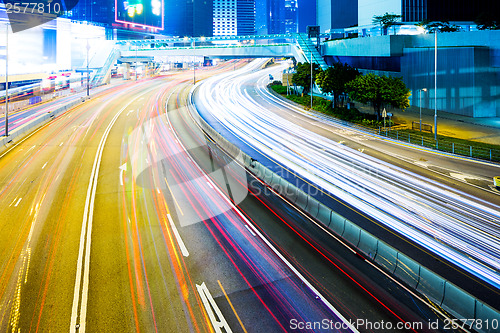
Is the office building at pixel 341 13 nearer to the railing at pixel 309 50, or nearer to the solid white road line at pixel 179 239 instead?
the railing at pixel 309 50

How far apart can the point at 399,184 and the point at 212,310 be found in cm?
1742

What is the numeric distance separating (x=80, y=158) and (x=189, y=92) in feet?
143

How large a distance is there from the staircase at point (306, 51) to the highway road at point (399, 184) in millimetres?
28532

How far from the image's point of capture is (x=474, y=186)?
80.8 feet

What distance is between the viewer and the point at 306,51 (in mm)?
76250

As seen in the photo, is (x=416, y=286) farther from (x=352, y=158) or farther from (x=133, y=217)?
(x=352, y=158)

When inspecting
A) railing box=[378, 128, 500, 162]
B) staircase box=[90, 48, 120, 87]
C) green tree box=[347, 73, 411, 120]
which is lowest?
railing box=[378, 128, 500, 162]

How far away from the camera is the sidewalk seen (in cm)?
3919

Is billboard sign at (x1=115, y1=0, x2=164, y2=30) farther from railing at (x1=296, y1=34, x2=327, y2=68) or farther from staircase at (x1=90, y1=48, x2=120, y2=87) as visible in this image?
railing at (x1=296, y1=34, x2=327, y2=68)

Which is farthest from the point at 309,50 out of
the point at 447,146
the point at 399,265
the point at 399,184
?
the point at 399,265

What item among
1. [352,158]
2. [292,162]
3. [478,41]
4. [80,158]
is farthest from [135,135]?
[478,41]

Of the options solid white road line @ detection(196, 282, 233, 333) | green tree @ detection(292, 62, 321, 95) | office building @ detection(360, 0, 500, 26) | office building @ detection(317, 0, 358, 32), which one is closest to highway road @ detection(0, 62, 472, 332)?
solid white road line @ detection(196, 282, 233, 333)

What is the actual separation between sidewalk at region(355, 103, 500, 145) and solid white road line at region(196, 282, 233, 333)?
35.1m

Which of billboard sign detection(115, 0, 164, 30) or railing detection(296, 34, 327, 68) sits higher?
billboard sign detection(115, 0, 164, 30)
